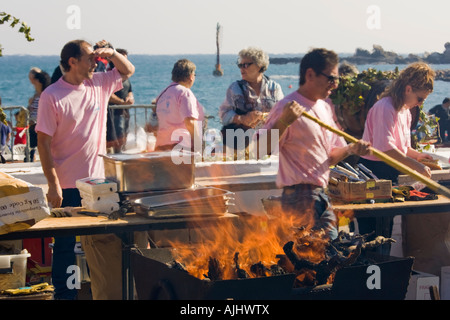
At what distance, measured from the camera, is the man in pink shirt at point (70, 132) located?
5.21 meters

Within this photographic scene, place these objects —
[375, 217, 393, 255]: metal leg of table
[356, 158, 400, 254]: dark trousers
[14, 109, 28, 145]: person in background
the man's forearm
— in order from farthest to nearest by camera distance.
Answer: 1. [14, 109, 28, 145]: person in background
2. [356, 158, 400, 254]: dark trousers
3. [375, 217, 393, 255]: metal leg of table
4. the man's forearm

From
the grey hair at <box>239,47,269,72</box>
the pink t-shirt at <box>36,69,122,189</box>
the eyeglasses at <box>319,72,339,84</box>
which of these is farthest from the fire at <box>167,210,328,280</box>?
the grey hair at <box>239,47,269,72</box>

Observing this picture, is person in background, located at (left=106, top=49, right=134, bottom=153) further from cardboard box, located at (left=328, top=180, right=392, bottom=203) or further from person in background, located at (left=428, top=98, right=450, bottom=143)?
person in background, located at (left=428, top=98, right=450, bottom=143)

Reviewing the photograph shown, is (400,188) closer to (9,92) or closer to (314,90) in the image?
(314,90)

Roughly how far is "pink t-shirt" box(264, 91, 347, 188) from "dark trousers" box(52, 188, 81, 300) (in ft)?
5.28

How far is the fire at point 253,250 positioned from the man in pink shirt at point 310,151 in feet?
0.40

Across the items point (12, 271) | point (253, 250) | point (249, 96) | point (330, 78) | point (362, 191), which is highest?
point (330, 78)

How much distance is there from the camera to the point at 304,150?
4.79 metres

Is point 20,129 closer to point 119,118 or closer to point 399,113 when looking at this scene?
point 119,118

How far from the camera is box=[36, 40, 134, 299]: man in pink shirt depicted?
205 inches

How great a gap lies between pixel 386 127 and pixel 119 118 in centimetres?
502

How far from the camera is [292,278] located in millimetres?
4137

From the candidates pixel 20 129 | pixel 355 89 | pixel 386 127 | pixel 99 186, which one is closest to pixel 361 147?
pixel 386 127

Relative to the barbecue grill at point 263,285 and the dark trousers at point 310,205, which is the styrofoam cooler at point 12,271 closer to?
the barbecue grill at point 263,285
